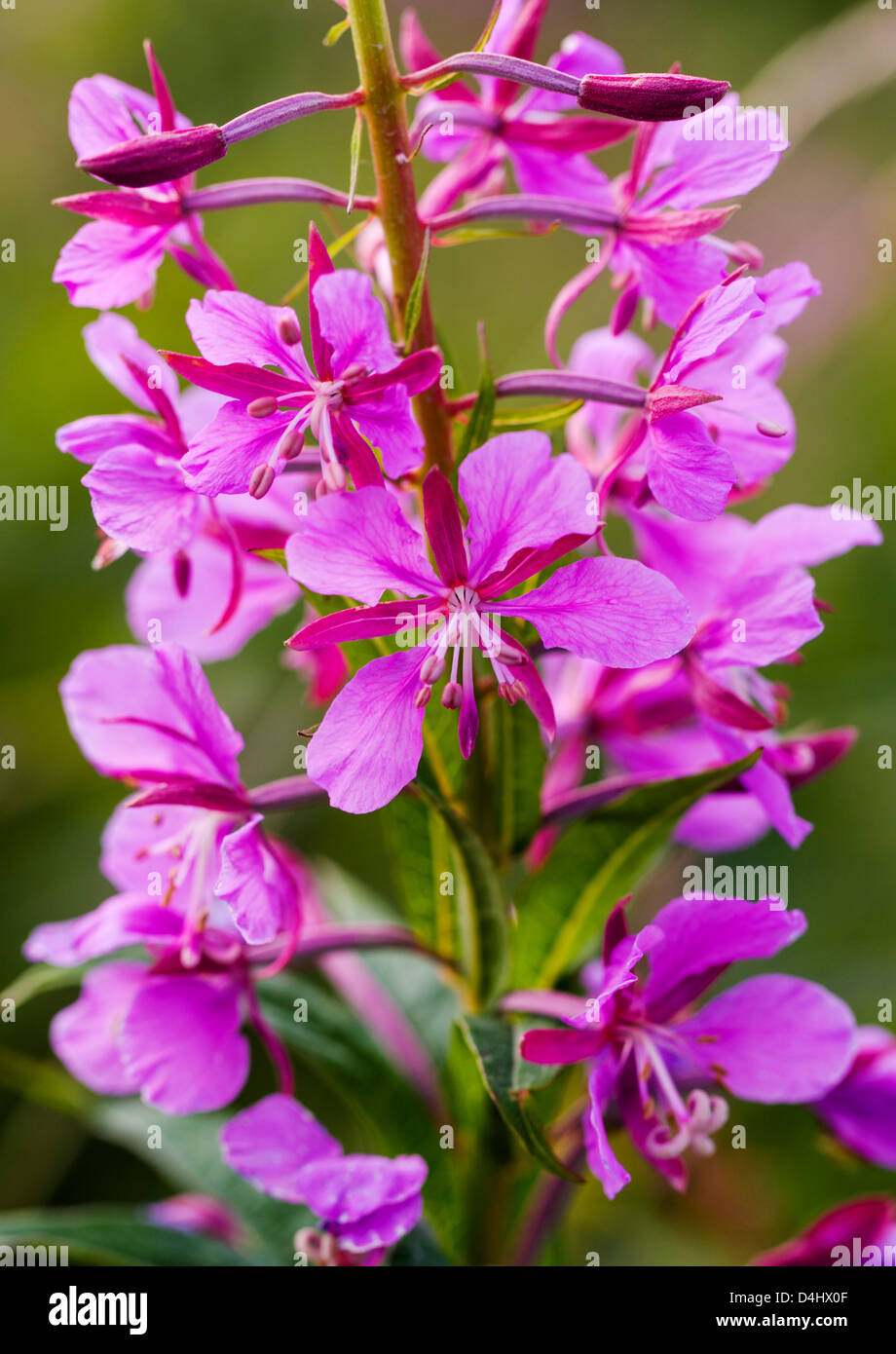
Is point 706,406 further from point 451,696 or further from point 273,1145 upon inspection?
point 273,1145

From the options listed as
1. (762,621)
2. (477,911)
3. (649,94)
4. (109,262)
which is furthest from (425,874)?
(649,94)

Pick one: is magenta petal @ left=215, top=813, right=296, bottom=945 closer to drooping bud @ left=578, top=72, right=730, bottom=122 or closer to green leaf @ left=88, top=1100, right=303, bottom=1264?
green leaf @ left=88, top=1100, right=303, bottom=1264

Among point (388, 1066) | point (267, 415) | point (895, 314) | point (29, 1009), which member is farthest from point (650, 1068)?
point (895, 314)

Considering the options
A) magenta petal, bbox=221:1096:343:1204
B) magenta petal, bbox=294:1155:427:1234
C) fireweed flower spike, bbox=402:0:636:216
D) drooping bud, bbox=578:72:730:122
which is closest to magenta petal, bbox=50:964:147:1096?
magenta petal, bbox=221:1096:343:1204

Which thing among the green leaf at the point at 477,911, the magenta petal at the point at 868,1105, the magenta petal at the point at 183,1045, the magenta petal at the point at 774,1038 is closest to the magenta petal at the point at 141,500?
the green leaf at the point at 477,911

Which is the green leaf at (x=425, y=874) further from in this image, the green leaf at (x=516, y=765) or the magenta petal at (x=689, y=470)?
the magenta petal at (x=689, y=470)

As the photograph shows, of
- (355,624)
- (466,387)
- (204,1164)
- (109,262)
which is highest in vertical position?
(466,387)
